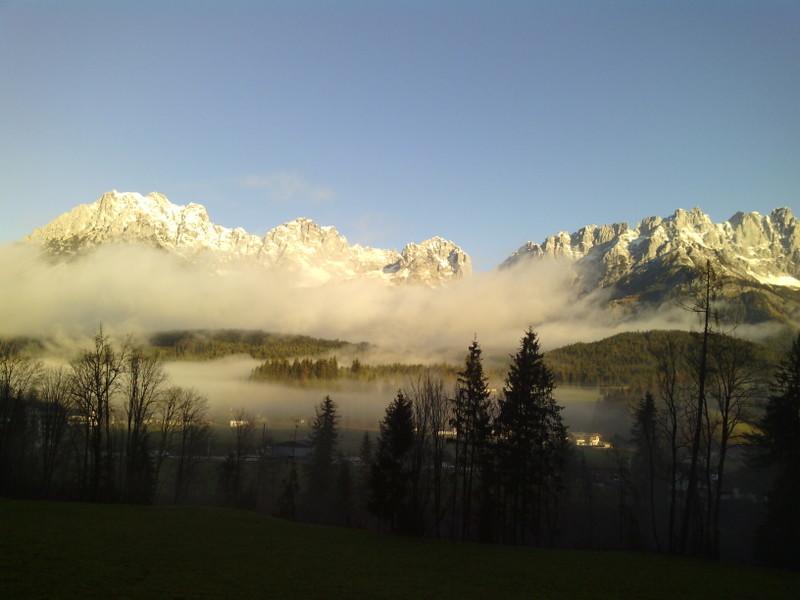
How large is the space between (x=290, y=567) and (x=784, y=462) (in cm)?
3431

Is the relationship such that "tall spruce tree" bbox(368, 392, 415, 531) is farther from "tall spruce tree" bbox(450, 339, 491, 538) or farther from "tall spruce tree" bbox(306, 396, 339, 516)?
"tall spruce tree" bbox(306, 396, 339, 516)

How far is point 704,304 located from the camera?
118 ft

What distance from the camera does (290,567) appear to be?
25547 mm

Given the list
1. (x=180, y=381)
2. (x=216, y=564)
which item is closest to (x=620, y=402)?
(x=180, y=381)

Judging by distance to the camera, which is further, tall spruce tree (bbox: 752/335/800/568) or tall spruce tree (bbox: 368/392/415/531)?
tall spruce tree (bbox: 368/392/415/531)

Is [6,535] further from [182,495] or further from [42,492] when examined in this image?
[182,495]

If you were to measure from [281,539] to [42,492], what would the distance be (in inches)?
1318

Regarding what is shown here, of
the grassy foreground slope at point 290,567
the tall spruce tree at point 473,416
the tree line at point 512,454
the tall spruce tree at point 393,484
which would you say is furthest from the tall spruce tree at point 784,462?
the tall spruce tree at point 393,484

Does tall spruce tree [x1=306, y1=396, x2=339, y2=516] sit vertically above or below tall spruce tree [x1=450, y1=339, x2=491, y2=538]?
below

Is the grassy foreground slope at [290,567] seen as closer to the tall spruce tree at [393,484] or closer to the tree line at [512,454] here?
the tall spruce tree at [393,484]

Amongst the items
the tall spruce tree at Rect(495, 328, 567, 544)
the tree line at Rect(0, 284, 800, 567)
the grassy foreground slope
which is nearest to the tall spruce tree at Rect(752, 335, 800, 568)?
the tree line at Rect(0, 284, 800, 567)

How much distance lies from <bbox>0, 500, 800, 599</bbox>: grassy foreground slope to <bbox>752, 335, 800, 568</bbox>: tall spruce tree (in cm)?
604

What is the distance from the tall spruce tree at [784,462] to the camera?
34.8 m

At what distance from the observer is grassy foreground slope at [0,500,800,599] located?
2017cm
